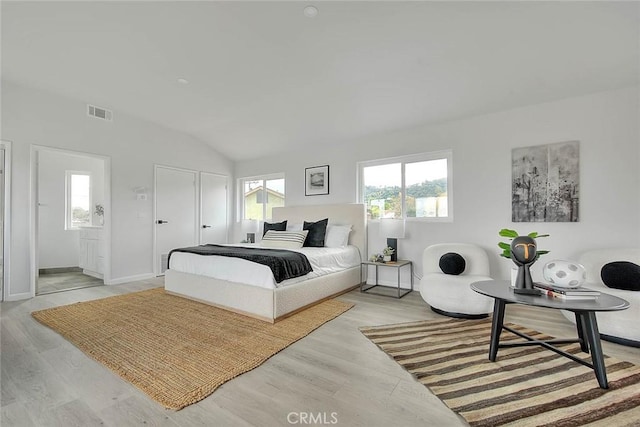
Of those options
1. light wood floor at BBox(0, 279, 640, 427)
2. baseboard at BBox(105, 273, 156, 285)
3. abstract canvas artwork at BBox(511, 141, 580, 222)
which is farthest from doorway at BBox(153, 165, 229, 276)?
abstract canvas artwork at BBox(511, 141, 580, 222)

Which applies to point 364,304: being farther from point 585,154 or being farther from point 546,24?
point 546,24

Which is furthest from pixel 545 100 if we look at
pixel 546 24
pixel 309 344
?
pixel 309 344

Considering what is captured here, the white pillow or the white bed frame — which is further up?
the white pillow

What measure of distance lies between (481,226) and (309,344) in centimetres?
266

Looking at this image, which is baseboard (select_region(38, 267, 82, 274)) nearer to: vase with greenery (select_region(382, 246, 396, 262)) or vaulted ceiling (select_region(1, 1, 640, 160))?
vaulted ceiling (select_region(1, 1, 640, 160))

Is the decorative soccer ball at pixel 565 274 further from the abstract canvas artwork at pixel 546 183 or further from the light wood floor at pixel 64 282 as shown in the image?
the light wood floor at pixel 64 282

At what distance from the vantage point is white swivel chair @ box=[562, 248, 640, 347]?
2244 mm

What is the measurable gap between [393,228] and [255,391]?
109 inches

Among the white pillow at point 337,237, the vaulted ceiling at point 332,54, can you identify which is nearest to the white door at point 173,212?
the vaulted ceiling at point 332,54

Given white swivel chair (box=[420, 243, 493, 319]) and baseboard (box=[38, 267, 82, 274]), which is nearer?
white swivel chair (box=[420, 243, 493, 319])

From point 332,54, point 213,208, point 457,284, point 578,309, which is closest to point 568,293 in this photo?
point 578,309

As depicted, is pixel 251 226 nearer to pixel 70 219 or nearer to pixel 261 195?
pixel 261 195

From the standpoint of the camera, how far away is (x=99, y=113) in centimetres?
434
